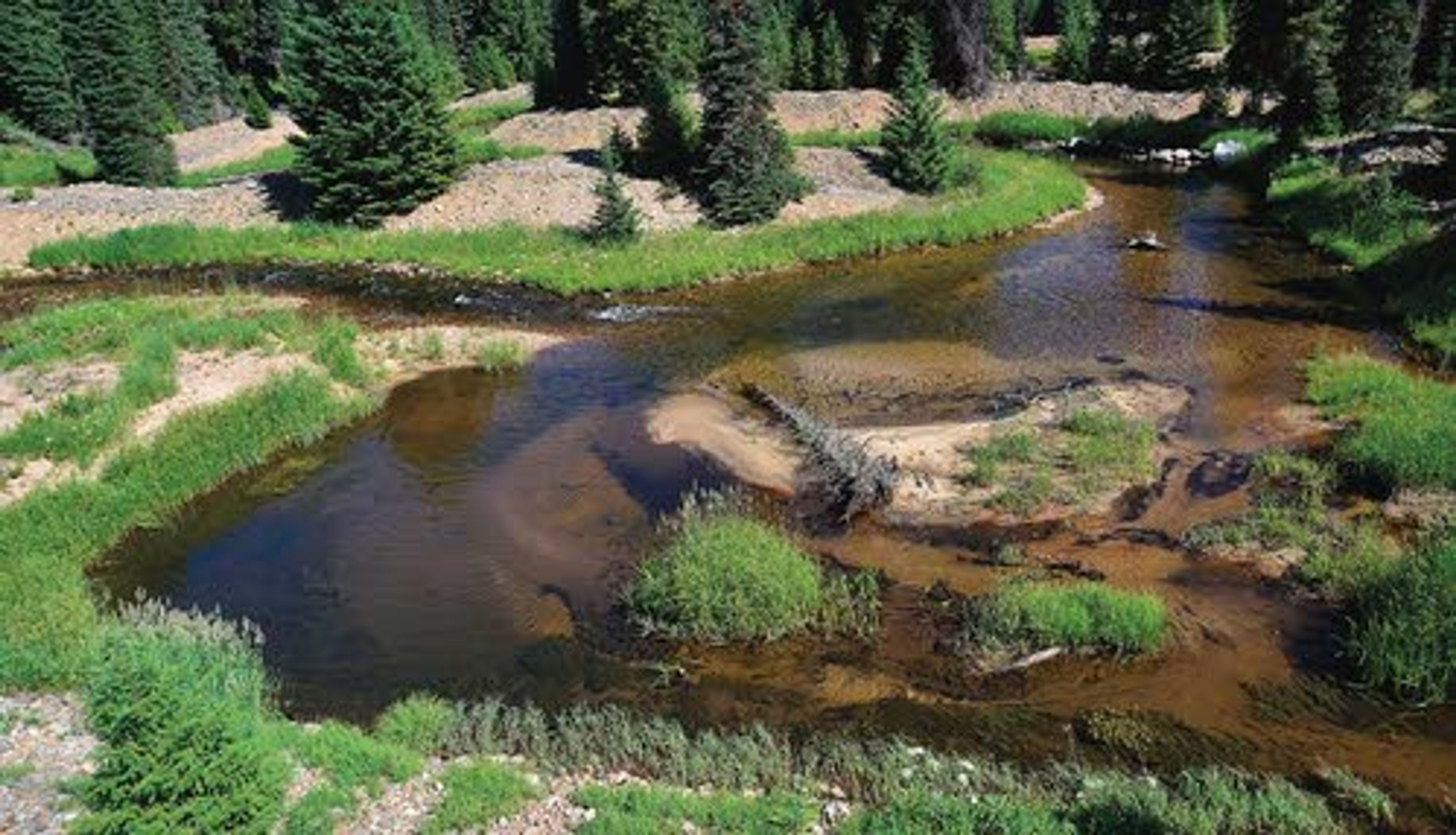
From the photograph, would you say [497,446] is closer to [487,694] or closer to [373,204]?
[487,694]

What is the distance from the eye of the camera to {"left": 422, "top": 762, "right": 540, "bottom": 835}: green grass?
11.4 meters

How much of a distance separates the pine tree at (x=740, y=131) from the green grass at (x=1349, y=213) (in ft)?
55.8

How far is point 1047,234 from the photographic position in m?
39.6

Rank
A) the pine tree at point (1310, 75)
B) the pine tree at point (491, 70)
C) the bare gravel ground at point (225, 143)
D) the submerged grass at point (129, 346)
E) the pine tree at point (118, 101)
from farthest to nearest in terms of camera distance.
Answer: the pine tree at point (491, 70) < the bare gravel ground at point (225, 143) < the pine tree at point (118, 101) < the pine tree at point (1310, 75) < the submerged grass at point (129, 346)

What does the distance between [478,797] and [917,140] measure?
34.2 metres

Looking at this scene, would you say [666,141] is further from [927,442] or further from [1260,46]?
[1260,46]

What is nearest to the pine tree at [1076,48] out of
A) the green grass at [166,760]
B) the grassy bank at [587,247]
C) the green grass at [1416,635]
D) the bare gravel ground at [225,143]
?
the grassy bank at [587,247]

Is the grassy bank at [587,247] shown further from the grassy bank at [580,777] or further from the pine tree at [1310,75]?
the grassy bank at [580,777]

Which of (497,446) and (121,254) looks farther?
(121,254)

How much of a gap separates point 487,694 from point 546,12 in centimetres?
8875

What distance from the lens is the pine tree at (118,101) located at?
4616 cm

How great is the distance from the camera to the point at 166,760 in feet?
32.0

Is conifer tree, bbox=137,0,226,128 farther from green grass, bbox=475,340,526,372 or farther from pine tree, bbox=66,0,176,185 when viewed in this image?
green grass, bbox=475,340,526,372

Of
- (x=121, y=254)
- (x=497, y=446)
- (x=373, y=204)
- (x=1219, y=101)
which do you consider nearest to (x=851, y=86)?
(x=1219, y=101)
